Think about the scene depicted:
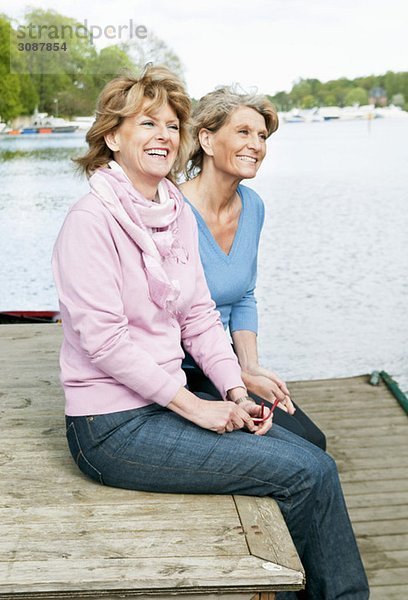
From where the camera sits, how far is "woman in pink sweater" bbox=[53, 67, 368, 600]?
78.2 inches

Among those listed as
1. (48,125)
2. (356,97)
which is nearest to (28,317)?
A: (48,125)

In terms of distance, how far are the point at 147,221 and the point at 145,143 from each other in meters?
0.17

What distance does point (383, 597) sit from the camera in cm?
302

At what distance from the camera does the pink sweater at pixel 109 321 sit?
197 centimetres

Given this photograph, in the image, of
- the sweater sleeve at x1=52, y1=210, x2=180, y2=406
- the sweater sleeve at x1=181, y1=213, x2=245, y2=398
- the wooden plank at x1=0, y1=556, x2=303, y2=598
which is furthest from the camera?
the sweater sleeve at x1=181, y1=213, x2=245, y2=398

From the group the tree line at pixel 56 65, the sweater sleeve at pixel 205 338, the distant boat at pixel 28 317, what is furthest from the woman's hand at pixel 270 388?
the tree line at pixel 56 65

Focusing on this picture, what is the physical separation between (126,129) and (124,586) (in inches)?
38.4

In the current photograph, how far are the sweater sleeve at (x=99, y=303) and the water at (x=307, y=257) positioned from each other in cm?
707

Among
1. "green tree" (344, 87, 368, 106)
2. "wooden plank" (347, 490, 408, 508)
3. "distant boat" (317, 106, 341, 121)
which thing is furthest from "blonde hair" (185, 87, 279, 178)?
"distant boat" (317, 106, 341, 121)

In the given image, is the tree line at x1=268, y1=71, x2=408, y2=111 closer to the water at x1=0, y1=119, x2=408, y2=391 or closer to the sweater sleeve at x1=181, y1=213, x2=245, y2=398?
the water at x1=0, y1=119, x2=408, y2=391

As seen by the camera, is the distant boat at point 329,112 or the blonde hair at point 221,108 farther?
the distant boat at point 329,112

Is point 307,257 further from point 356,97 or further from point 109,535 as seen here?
point 109,535

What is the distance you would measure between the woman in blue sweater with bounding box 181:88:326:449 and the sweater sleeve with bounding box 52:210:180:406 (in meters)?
0.57

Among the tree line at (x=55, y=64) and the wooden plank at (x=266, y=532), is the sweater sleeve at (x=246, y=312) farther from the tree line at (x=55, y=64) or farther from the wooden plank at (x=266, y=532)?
the tree line at (x=55, y=64)
